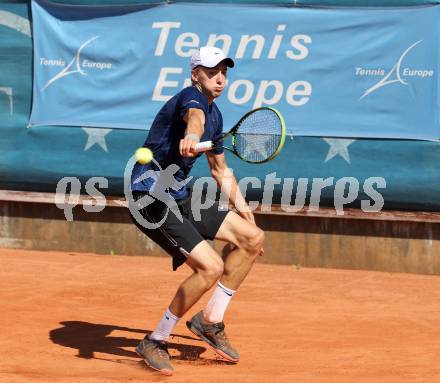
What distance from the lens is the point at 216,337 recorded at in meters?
6.37

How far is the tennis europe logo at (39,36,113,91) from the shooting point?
10.7 meters

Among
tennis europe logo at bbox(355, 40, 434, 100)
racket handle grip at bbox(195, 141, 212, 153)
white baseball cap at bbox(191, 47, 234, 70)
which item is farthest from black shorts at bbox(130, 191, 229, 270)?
tennis europe logo at bbox(355, 40, 434, 100)

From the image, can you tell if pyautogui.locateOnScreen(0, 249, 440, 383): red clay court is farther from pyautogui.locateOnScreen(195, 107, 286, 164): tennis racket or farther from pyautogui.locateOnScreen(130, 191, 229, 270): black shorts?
pyautogui.locateOnScreen(195, 107, 286, 164): tennis racket

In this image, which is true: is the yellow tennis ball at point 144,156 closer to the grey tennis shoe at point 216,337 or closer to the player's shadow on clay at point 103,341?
the grey tennis shoe at point 216,337

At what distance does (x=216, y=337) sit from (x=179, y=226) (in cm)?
85

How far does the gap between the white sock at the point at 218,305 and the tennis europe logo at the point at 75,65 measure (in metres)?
4.88

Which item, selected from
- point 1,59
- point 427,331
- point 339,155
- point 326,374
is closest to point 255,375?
point 326,374

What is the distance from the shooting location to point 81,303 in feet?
27.5

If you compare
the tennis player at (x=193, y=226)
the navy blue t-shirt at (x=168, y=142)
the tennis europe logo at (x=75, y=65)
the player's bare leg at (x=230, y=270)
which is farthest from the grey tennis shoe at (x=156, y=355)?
the tennis europe logo at (x=75, y=65)

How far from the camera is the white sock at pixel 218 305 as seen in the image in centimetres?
635

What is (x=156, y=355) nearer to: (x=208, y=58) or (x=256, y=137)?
(x=256, y=137)

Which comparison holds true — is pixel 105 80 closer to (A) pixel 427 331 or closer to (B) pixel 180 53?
(B) pixel 180 53

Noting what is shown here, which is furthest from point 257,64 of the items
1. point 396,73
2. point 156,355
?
point 156,355

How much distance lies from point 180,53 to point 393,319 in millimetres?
4005
